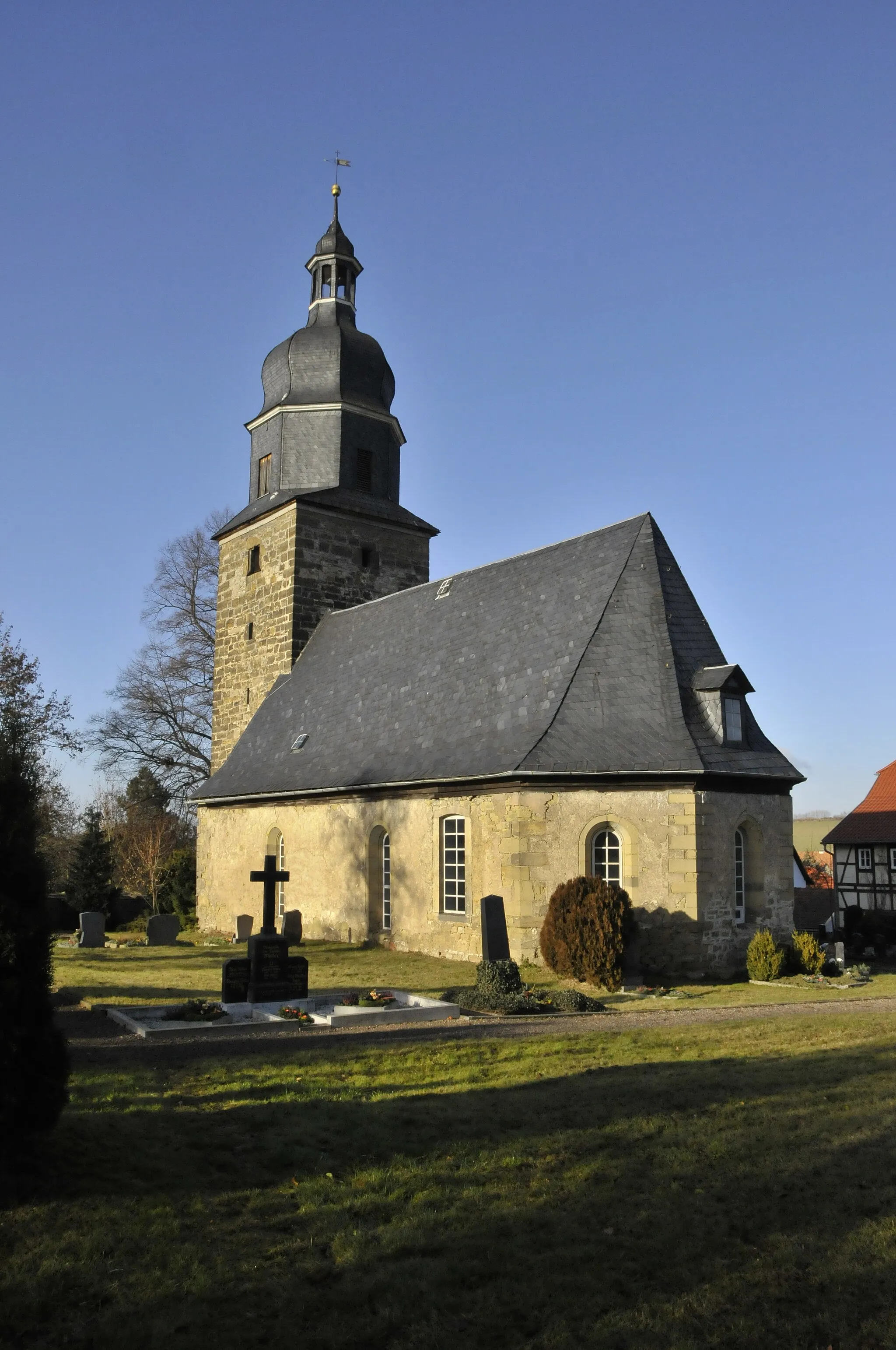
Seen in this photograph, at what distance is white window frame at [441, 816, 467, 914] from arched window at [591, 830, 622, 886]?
8.29 feet

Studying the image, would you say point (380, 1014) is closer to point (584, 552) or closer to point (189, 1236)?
point (189, 1236)

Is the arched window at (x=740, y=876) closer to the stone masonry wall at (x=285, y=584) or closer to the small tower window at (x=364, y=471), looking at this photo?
the stone masonry wall at (x=285, y=584)

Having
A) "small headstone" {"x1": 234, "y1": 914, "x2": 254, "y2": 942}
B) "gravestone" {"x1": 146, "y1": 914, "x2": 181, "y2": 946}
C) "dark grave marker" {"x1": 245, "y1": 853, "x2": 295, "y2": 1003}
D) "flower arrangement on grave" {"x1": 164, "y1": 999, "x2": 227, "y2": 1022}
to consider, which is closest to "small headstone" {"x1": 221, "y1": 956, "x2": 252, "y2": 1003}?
"dark grave marker" {"x1": 245, "y1": 853, "x2": 295, "y2": 1003}

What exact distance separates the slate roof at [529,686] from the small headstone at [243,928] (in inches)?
116

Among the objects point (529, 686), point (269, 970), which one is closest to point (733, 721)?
point (529, 686)

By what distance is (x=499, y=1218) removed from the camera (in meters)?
6.05

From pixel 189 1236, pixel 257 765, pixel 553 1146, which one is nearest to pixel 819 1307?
pixel 553 1146

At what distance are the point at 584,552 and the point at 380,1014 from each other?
40.2 ft

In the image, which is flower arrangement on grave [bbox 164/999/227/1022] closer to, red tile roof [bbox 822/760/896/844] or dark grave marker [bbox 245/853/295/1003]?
dark grave marker [bbox 245/853/295/1003]

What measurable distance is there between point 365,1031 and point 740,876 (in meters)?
9.54

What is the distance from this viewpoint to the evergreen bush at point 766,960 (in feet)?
57.0

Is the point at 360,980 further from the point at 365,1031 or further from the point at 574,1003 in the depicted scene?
the point at 365,1031

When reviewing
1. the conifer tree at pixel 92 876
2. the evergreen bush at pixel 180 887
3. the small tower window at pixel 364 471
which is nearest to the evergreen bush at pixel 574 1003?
the small tower window at pixel 364 471

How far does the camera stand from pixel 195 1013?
482 inches
